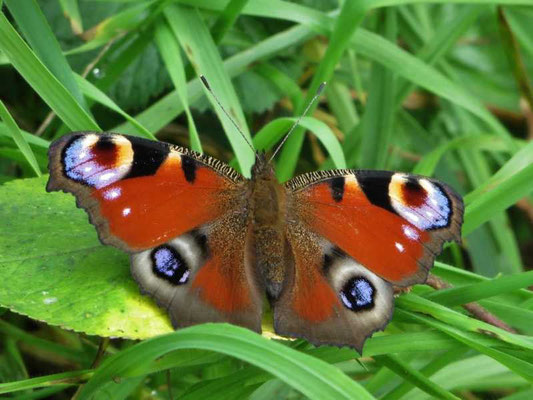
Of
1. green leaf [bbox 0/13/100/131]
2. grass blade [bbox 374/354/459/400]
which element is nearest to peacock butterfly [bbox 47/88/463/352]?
grass blade [bbox 374/354/459/400]

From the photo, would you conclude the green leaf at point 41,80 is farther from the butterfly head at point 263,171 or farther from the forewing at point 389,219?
the forewing at point 389,219

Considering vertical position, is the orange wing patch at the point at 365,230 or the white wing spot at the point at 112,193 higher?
the white wing spot at the point at 112,193

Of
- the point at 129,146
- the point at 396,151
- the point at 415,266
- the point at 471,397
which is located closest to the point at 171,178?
the point at 129,146

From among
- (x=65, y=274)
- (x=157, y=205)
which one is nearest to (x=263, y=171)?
(x=157, y=205)

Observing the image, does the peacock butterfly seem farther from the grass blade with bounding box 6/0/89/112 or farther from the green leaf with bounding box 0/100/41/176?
the grass blade with bounding box 6/0/89/112

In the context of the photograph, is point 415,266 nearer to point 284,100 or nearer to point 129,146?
point 129,146

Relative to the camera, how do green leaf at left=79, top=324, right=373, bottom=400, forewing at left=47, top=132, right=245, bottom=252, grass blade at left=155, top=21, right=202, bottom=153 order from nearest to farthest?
1. green leaf at left=79, top=324, right=373, bottom=400
2. forewing at left=47, top=132, right=245, bottom=252
3. grass blade at left=155, top=21, right=202, bottom=153

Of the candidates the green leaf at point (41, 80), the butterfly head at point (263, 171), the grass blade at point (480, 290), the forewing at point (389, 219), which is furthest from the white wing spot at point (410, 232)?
the green leaf at point (41, 80)
